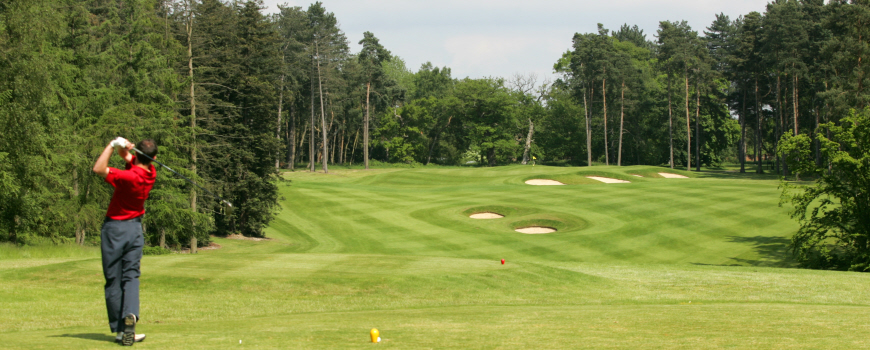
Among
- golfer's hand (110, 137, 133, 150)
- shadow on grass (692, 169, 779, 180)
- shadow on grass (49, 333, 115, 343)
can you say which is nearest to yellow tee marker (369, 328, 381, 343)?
shadow on grass (49, 333, 115, 343)

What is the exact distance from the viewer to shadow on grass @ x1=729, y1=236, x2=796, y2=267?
27375 millimetres

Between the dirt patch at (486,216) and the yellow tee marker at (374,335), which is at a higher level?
the yellow tee marker at (374,335)

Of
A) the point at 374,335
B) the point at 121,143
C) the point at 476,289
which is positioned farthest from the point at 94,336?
the point at 476,289

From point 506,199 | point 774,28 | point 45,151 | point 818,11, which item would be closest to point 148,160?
point 45,151

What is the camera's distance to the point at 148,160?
23.2ft

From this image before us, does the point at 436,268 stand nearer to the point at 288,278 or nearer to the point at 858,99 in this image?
the point at 288,278

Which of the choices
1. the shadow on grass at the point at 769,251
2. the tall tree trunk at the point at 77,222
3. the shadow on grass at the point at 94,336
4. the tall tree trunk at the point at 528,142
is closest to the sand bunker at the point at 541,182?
the shadow on grass at the point at 769,251

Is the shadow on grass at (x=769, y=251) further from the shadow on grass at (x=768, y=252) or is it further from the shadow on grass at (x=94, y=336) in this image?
the shadow on grass at (x=94, y=336)

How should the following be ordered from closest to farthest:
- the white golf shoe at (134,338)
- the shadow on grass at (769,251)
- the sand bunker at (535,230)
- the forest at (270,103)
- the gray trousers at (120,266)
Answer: the white golf shoe at (134,338) < the gray trousers at (120,266) < the shadow on grass at (769,251) < the forest at (270,103) < the sand bunker at (535,230)

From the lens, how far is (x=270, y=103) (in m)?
37.8

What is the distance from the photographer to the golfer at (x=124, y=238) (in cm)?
679

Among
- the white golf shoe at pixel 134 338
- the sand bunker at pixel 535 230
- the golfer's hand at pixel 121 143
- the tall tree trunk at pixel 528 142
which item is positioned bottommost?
the sand bunker at pixel 535 230

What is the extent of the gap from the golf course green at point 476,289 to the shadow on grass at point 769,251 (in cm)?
13

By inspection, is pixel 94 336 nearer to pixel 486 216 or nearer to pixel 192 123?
pixel 192 123
